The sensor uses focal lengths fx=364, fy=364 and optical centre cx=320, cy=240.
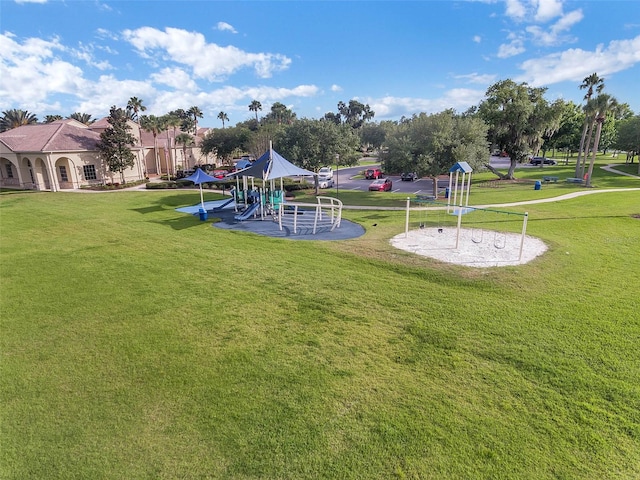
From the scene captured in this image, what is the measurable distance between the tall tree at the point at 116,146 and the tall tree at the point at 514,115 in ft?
116

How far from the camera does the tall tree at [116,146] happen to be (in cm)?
3534

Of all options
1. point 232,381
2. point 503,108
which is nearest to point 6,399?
point 232,381

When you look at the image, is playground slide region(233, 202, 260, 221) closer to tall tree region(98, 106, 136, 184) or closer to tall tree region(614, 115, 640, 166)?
tall tree region(98, 106, 136, 184)

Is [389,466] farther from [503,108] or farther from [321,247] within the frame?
[503,108]

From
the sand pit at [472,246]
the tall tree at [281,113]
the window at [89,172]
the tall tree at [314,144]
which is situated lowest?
the sand pit at [472,246]

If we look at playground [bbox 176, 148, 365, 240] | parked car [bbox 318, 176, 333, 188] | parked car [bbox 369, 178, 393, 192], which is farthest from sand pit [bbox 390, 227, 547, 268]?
parked car [bbox 318, 176, 333, 188]

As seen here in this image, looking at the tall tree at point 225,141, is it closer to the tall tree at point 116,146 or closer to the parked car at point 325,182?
the tall tree at point 116,146

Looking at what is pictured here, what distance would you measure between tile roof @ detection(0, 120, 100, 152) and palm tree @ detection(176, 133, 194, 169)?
13703mm

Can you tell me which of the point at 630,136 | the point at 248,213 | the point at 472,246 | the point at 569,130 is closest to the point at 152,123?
the point at 248,213

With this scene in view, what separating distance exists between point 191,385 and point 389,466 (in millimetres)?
3324

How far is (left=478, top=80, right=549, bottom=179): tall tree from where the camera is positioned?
34.2 meters

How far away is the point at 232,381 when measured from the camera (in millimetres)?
6008

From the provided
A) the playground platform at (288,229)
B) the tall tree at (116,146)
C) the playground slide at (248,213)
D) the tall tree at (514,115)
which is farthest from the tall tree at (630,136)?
the tall tree at (116,146)

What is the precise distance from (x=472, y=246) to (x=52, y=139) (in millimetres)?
38060
